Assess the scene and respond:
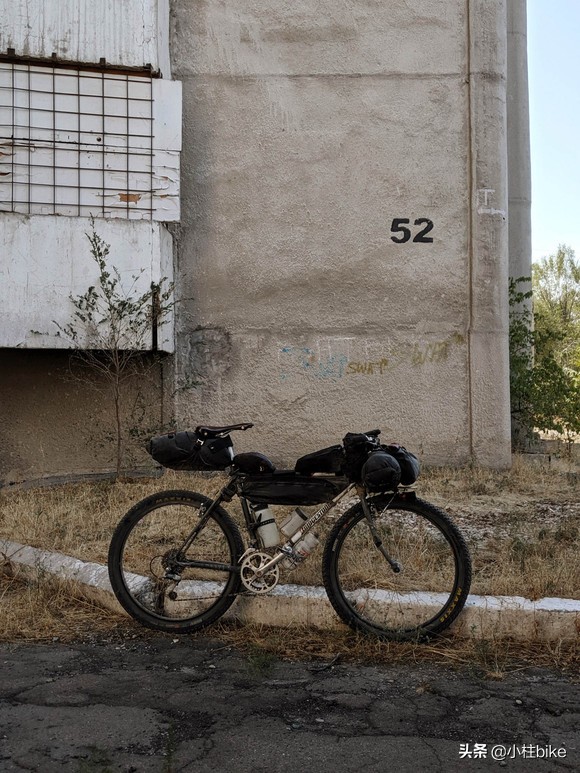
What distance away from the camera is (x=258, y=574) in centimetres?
410

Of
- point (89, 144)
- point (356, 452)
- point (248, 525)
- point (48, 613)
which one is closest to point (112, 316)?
point (89, 144)

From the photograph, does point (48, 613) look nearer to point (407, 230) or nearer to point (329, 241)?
point (329, 241)

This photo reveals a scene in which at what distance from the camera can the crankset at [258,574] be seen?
4.11 metres

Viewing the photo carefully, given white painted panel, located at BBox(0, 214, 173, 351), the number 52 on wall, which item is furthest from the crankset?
the number 52 on wall

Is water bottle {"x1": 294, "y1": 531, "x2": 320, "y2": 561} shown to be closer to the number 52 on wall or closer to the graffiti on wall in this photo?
the graffiti on wall

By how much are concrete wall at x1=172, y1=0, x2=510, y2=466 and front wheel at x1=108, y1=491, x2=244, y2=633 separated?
200 inches

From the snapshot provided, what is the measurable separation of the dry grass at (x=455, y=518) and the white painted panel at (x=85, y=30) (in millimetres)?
4364

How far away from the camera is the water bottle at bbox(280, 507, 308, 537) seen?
4.16m

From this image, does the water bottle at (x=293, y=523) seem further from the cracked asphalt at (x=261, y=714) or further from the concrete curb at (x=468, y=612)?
the cracked asphalt at (x=261, y=714)

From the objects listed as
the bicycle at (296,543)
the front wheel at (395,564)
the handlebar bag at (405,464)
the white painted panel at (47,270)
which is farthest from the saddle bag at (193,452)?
the white painted panel at (47,270)

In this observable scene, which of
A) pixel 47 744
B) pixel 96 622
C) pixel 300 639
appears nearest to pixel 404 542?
pixel 300 639

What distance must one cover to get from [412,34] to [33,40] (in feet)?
13.9

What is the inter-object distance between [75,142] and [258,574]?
5924 millimetres

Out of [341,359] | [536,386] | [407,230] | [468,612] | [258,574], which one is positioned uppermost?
[407,230]
